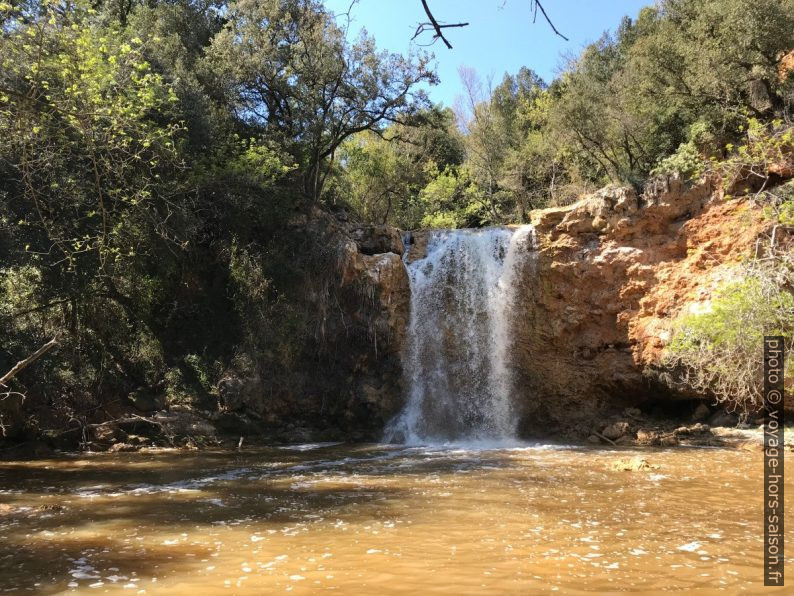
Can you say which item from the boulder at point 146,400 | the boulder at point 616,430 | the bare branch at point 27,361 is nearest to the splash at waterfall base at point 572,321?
the boulder at point 616,430

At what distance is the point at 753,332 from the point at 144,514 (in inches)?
380

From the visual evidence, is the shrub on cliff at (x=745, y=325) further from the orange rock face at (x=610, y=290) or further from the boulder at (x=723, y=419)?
the orange rock face at (x=610, y=290)

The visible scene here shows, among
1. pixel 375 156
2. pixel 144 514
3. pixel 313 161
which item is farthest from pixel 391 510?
pixel 375 156

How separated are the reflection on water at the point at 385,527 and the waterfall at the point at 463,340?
16.3 ft

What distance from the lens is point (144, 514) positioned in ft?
23.6

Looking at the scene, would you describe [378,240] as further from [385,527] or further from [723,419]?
[385,527]

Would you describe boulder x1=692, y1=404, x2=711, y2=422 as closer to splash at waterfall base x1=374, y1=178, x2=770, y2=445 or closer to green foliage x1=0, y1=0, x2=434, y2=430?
splash at waterfall base x1=374, y1=178, x2=770, y2=445

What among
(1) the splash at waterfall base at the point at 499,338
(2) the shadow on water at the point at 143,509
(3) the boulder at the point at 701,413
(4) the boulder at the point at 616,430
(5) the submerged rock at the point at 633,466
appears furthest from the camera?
(1) the splash at waterfall base at the point at 499,338

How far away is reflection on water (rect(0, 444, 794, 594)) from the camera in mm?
4828

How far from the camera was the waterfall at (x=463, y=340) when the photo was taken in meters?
16.0

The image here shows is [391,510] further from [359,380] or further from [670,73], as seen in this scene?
[670,73]

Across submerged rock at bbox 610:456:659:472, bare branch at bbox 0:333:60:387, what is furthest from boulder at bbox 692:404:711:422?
bare branch at bbox 0:333:60:387

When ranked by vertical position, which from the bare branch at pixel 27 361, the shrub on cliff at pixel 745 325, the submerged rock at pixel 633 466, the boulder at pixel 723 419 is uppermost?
the shrub on cliff at pixel 745 325

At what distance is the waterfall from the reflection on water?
497 centimetres
